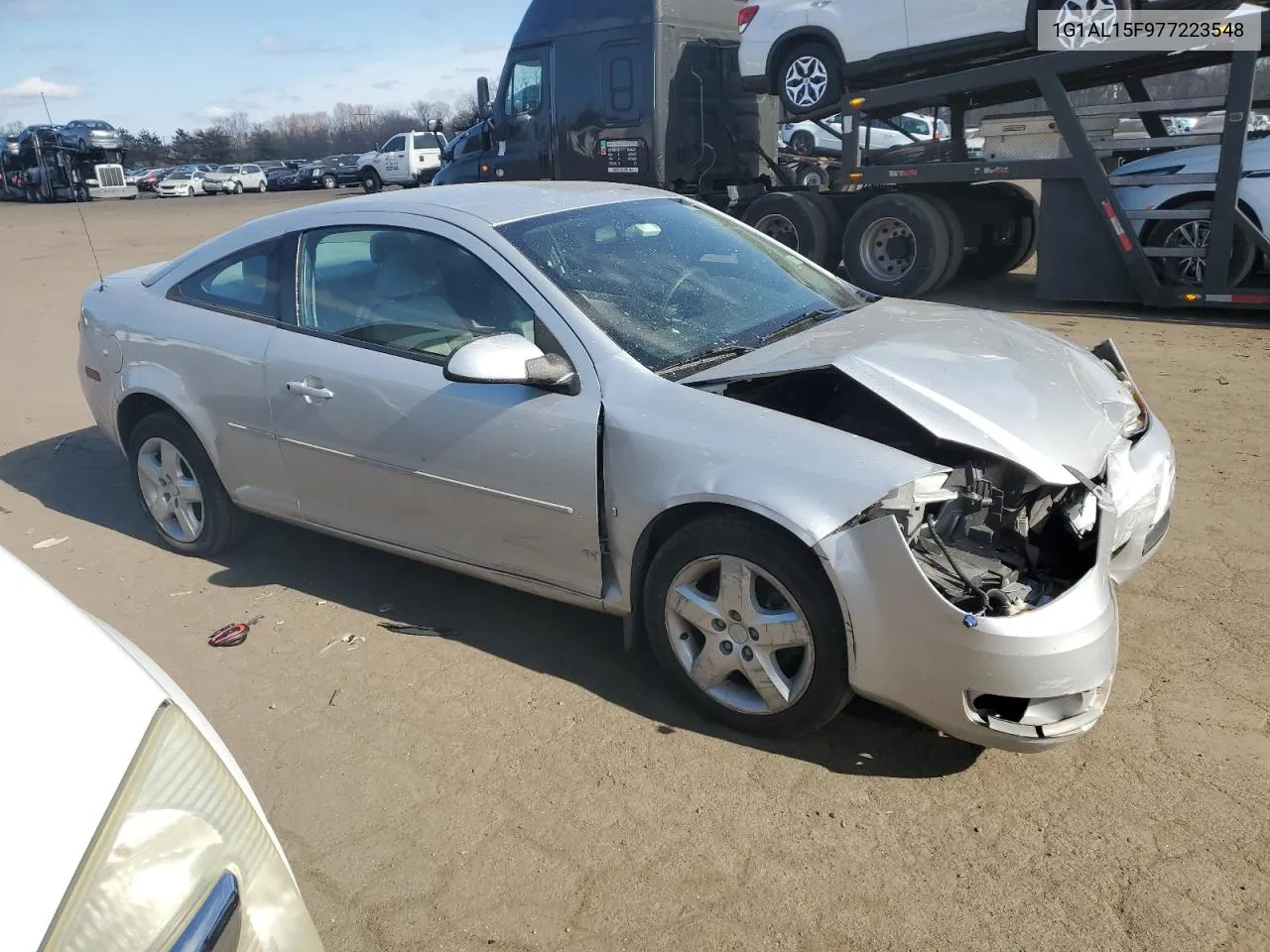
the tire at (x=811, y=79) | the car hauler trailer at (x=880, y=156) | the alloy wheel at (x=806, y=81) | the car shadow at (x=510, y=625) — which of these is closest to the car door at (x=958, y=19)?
the car hauler trailer at (x=880, y=156)

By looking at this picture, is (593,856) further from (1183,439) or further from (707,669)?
(1183,439)

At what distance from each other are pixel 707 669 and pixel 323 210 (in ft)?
8.38

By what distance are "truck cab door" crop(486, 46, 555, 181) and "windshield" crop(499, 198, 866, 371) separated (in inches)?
308

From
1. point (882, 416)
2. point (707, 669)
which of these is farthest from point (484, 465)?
point (882, 416)

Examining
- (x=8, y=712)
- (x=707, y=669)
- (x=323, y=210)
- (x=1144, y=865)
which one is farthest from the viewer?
(x=323, y=210)

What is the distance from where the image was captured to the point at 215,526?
466 cm

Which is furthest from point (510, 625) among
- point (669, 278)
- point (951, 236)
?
point (951, 236)

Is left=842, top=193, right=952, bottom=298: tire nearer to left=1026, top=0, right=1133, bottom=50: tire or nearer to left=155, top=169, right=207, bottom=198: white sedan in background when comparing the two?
left=1026, top=0, right=1133, bottom=50: tire

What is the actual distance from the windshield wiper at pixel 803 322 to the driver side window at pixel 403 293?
2.86 feet

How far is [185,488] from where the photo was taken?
4.69m

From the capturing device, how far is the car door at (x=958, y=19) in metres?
9.19

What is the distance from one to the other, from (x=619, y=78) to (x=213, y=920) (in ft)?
36.3

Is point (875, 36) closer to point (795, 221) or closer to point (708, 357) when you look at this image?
point (795, 221)

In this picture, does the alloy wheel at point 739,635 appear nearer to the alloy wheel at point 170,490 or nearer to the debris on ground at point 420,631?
the debris on ground at point 420,631
